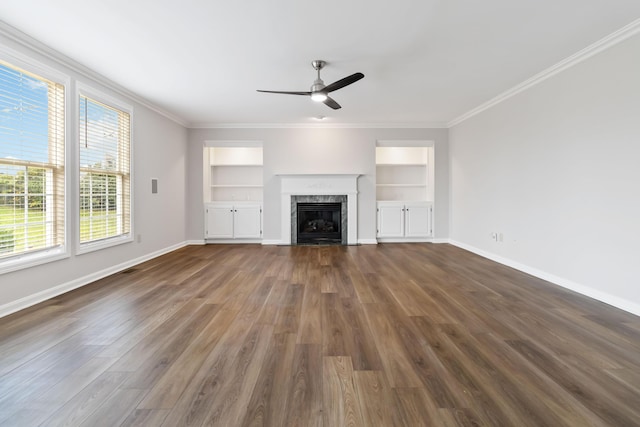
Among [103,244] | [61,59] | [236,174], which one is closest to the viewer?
[61,59]

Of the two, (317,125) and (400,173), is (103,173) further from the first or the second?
(400,173)

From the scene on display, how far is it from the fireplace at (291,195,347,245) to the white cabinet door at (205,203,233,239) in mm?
1385

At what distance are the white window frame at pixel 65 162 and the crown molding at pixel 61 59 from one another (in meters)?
0.11

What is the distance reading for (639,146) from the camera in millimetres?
2666

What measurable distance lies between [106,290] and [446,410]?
3539 millimetres

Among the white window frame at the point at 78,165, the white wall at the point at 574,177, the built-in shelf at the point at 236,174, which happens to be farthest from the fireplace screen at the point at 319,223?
the white window frame at the point at 78,165

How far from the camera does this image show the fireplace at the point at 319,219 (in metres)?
6.39

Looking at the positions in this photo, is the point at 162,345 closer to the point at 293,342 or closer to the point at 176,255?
the point at 293,342

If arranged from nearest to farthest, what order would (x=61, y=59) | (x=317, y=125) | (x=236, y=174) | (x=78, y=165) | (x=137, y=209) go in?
(x=61, y=59)
(x=78, y=165)
(x=137, y=209)
(x=317, y=125)
(x=236, y=174)

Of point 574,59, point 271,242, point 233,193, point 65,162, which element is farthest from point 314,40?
point 233,193

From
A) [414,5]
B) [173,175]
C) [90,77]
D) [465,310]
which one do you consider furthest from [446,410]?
[173,175]

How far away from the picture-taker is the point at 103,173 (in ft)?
12.9

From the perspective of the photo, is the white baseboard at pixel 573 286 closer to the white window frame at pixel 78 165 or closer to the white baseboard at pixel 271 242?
the white baseboard at pixel 271 242

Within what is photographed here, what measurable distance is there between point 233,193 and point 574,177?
6.03 metres
